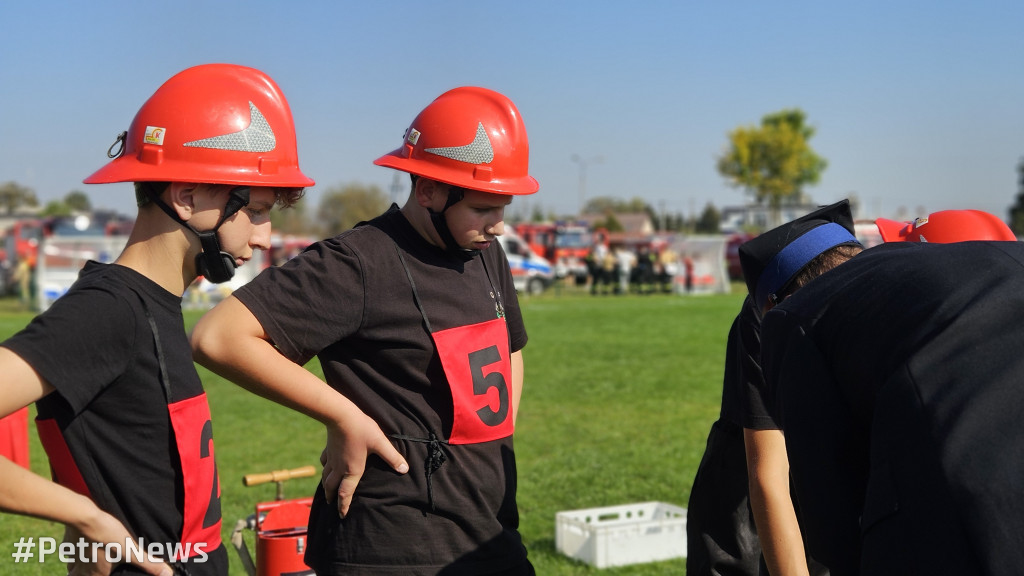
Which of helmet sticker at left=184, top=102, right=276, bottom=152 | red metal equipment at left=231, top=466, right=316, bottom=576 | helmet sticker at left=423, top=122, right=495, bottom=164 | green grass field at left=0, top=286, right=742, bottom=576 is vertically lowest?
green grass field at left=0, top=286, right=742, bottom=576

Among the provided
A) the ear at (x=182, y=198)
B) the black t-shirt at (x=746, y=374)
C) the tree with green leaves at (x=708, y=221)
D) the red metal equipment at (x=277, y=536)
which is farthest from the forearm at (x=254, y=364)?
the tree with green leaves at (x=708, y=221)

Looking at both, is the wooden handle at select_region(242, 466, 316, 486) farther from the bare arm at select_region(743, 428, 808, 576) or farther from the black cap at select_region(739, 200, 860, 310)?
the black cap at select_region(739, 200, 860, 310)

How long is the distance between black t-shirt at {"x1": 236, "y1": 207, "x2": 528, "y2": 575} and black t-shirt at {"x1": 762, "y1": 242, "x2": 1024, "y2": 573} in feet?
4.09

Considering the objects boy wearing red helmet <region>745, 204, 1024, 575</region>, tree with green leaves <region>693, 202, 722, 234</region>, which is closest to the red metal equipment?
boy wearing red helmet <region>745, 204, 1024, 575</region>

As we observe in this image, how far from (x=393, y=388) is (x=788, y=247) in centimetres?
116

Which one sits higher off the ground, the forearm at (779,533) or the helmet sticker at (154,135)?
the helmet sticker at (154,135)

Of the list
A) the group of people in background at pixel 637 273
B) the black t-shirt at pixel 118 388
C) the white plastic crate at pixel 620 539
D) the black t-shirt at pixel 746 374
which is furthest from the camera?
the group of people in background at pixel 637 273

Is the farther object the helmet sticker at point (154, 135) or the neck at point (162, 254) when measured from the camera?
the helmet sticker at point (154, 135)

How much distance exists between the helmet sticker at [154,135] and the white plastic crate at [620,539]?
4023mm

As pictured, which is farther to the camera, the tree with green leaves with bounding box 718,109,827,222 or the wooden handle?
the tree with green leaves with bounding box 718,109,827,222

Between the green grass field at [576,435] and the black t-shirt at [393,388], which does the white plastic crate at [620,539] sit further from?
the black t-shirt at [393,388]

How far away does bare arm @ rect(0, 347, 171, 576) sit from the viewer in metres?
1.91

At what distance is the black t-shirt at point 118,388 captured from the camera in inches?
79.4

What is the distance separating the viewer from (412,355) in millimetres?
2822
